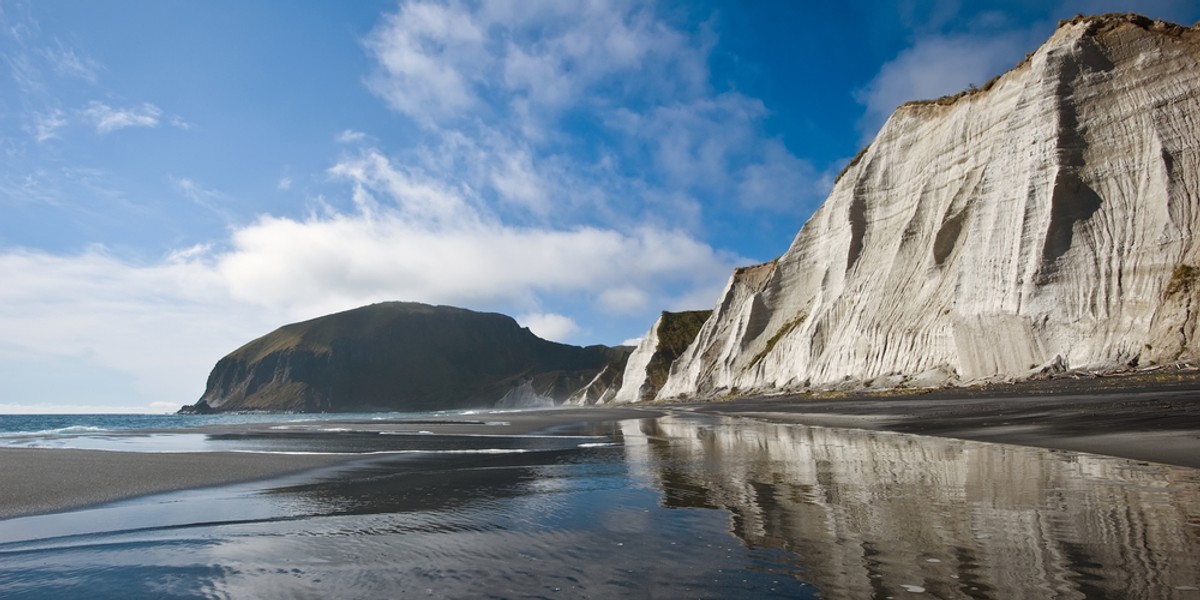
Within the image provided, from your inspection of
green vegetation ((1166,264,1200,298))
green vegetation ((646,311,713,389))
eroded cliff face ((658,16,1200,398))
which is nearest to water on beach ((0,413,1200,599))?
green vegetation ((1166,264,1200,298))

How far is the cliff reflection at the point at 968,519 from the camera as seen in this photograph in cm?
325

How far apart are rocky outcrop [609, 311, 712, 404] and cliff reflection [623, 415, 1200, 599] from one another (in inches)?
2996

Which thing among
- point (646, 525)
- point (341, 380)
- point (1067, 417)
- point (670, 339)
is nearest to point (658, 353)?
point (670, 339)

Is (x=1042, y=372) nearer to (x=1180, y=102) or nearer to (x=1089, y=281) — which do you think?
(x=1089, y=281)

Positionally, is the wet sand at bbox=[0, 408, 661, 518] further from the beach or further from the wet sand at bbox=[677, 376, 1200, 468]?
the wet sand at bbox=[677, 376, 1200, 468]

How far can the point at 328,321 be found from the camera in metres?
199

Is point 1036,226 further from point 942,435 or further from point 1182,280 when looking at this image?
point 942,435

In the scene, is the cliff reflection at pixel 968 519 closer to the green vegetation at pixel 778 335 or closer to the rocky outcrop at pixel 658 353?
the green vegetation at pixel 778 335

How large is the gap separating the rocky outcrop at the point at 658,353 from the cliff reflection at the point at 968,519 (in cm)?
7609

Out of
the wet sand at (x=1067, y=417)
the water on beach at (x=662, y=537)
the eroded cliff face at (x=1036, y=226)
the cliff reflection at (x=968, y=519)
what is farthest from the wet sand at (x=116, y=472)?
the eroded cliff face at (x=1036, y=226)

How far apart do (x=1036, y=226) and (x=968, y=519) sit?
2924 centimetres

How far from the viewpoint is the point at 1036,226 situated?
92.1 ft

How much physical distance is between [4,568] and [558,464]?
7.23m

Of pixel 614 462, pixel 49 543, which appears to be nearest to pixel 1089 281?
pixel 614 462
